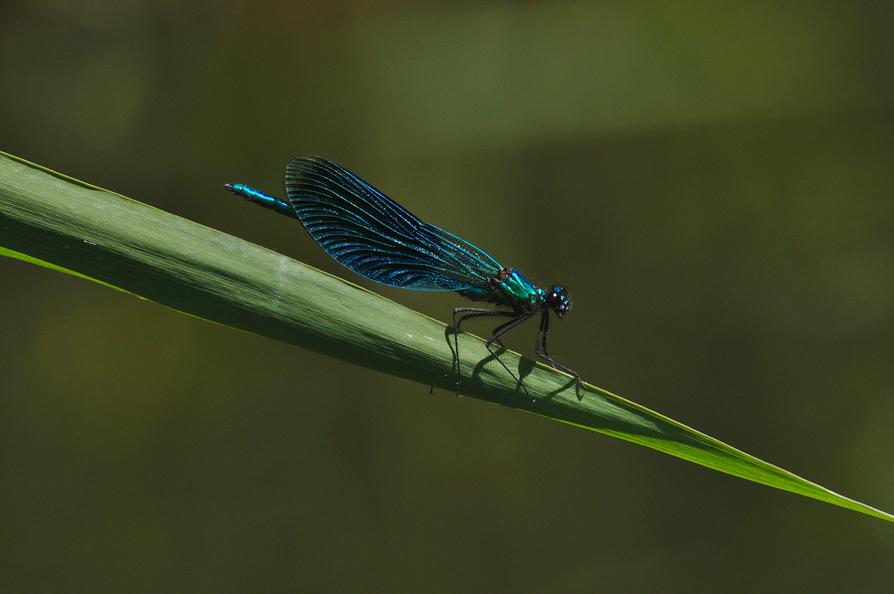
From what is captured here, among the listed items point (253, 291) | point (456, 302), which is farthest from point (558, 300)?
point (456, 302)

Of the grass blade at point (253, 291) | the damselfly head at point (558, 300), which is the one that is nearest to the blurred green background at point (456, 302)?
the damselfly head at point (558, 300)

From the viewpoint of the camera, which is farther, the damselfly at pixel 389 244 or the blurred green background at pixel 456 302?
the blurred green background at pixel 456 302

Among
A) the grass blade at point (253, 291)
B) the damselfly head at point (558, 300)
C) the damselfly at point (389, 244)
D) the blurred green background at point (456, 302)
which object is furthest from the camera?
the blurred green background at point (456, 302)

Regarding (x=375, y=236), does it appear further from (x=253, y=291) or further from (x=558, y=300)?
(x=253, y=291)

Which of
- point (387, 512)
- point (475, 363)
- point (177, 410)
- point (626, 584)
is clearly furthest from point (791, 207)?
point (177, 410)

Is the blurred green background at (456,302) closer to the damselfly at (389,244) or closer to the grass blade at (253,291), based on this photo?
the damselfly at (389,244)

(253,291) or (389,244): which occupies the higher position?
(389,244)

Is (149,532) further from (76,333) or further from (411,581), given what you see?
(411,581)
